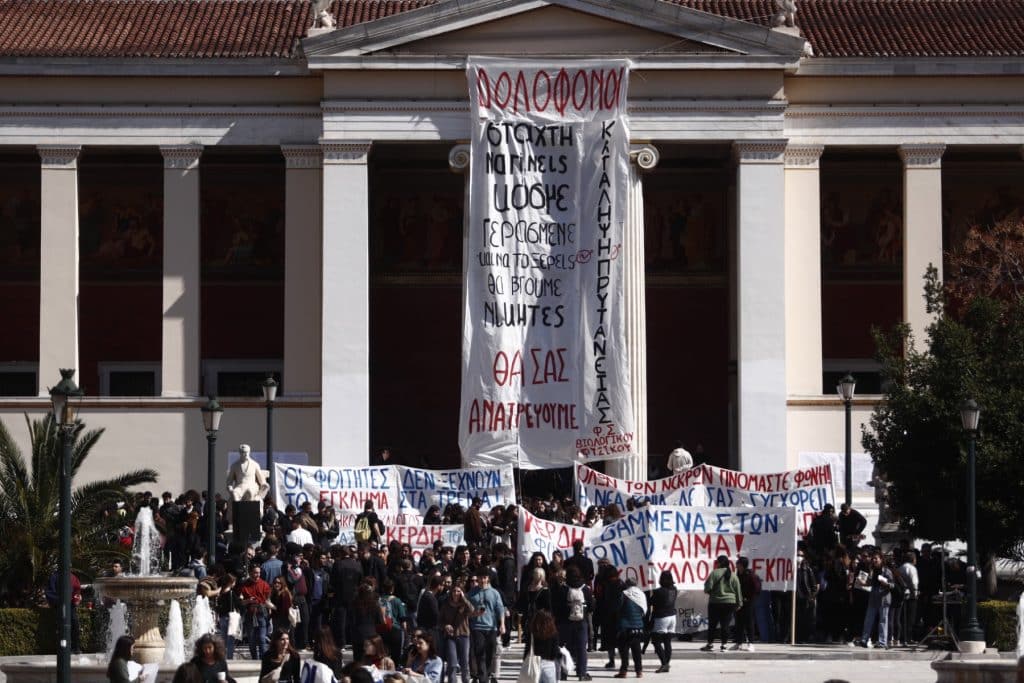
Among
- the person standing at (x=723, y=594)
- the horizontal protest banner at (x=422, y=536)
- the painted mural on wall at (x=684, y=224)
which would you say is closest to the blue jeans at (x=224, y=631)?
the horizontal protest banner at (x=422, y=536)

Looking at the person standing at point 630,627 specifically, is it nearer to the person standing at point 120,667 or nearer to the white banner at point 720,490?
the white banner at point 720,490

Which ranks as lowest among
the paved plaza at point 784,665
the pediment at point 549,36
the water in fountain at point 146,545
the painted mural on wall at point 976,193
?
the paved plaza at point 784,665

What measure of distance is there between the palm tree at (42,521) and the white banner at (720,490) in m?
7.23

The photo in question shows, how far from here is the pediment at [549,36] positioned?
148ft

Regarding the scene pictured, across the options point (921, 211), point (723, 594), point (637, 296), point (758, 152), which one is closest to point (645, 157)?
point (758, 152)

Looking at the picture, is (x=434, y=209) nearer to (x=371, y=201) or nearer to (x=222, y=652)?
(x=371, y=201)

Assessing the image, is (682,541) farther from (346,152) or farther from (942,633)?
(346,152)

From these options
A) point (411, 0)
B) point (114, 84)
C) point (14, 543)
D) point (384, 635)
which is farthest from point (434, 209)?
point (384, 635)

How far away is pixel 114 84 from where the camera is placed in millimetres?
46969

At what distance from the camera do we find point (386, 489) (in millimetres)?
37438

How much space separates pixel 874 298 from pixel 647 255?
5.09 metres

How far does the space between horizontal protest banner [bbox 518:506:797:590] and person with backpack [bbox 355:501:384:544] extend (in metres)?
3.03

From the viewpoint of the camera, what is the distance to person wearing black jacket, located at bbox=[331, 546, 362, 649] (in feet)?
94.0

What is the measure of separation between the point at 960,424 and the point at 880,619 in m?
4.25
